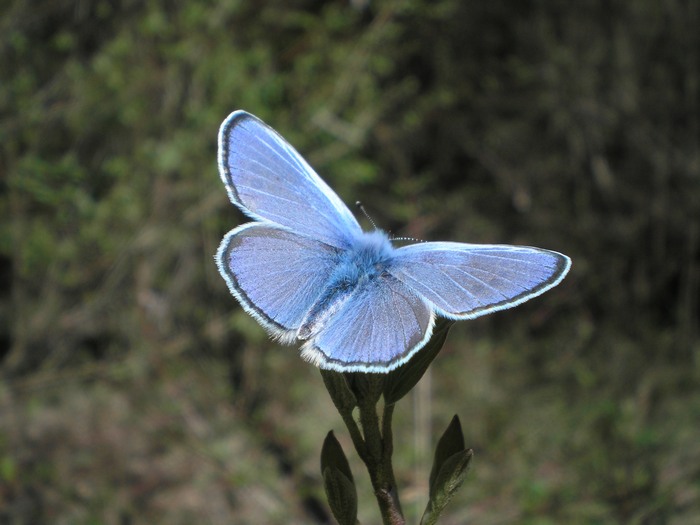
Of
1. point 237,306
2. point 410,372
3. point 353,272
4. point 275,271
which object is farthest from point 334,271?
point 237,306

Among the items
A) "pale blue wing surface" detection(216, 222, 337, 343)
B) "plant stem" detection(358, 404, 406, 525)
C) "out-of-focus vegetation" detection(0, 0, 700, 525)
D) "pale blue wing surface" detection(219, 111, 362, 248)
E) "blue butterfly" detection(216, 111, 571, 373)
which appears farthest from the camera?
"out-of-focus vegetation" detection(0, 0, 700, 525)


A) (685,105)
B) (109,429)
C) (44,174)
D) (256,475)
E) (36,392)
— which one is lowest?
(256,475)

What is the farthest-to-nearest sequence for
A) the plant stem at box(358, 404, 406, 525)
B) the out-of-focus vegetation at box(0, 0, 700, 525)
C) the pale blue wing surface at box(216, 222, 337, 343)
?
the out-of-focus vegetation at box(0, 0, 700, 525), the pale blue wing surface at box(216, 222, 337, 343), the plant stem at box(358, 404, 406, 525)

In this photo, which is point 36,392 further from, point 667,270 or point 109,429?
point 667,270

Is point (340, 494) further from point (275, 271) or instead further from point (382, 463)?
point (275, 271)

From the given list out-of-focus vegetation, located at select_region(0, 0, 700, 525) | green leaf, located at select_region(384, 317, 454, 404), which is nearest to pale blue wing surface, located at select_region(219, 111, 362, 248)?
green leaf, located at select_region(384, 317, 454, 404)

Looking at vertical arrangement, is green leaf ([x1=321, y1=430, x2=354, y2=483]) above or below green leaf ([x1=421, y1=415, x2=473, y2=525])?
above

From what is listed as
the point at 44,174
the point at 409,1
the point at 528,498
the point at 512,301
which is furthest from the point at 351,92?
the point at 512,301

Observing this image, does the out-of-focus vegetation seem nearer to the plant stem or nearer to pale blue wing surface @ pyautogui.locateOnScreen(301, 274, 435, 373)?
pale blue wing surface @ pyautogui.locateOnScreen(301, 274, 435, 373)
